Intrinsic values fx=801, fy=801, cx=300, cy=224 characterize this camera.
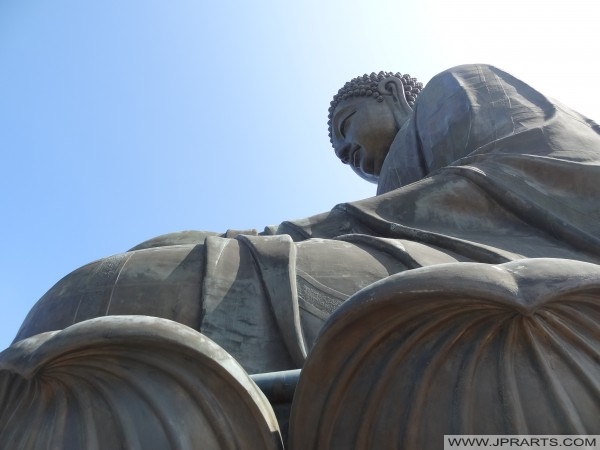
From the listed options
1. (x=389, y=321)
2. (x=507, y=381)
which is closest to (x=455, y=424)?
(x=507, y=381)

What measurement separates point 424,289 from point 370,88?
507 cm

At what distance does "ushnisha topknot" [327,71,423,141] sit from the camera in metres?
6.86

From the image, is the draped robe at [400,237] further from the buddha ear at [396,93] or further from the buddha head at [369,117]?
the buddha ear at [396,93]

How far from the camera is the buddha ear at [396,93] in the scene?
6.81 meters

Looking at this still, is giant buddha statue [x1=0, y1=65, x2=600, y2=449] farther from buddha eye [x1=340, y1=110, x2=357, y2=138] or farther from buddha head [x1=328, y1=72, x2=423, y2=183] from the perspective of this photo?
buddha eye [x1=340, y1=110, x2=357, y2=138]

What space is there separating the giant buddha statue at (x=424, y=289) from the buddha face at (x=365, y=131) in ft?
2.81

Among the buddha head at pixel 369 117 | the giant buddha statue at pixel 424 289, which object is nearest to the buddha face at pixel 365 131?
the buddha head at pixel 369 117

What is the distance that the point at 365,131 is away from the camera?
22.1ft

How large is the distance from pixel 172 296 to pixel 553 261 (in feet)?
5.19

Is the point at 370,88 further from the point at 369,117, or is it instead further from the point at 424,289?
the point at 424,289

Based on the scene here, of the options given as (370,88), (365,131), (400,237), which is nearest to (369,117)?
(365,131)

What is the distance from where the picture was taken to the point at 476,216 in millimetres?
4172

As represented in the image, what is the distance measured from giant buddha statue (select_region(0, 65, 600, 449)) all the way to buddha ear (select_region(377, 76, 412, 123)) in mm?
1030

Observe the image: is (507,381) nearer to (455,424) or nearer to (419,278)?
(455,424)
